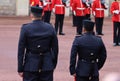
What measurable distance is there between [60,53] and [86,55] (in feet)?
23.0

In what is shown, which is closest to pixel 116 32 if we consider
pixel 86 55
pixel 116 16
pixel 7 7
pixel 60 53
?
pixel 116 16

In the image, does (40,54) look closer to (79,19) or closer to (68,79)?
(68,79)

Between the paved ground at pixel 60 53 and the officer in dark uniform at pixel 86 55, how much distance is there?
130 inches

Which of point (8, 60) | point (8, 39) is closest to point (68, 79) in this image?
point (8, 60)

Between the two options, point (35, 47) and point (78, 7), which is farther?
point (78, 7)

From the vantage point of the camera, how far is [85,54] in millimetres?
6621

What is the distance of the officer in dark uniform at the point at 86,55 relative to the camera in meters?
6.59

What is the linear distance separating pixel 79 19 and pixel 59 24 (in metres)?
0.81

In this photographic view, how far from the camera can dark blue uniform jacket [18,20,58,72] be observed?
6.45 metres

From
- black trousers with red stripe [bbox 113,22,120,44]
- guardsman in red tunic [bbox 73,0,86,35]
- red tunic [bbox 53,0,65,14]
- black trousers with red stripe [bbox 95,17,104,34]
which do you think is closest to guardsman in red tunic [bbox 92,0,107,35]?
black trousers with red stripe [bbox 95,17,104,34]

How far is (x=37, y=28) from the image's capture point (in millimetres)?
6484

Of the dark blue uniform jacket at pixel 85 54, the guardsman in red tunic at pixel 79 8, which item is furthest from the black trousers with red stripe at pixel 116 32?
the dark blue uniform jacket at pixel 85 54

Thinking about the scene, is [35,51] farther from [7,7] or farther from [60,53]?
[7,7]

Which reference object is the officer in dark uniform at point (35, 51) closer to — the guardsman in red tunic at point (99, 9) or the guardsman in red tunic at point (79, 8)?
the guardsman in red tunic at point (79, 8)
